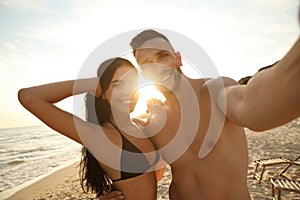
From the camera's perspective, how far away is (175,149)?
6.45ft

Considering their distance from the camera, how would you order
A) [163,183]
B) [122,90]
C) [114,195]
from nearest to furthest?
[114,195]
[122,90]
[163,183]

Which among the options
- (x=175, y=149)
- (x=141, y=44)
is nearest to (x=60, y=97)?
(x=141, y=44)

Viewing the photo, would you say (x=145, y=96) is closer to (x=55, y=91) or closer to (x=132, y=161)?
(x=132, y=161)

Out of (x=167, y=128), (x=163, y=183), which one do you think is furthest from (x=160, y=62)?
(x=163, y=183)

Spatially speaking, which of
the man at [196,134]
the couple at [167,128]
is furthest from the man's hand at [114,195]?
the man at [196,134]

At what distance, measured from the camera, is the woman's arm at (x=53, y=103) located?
1778 millimetres

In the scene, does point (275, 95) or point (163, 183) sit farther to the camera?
point (163, 183)

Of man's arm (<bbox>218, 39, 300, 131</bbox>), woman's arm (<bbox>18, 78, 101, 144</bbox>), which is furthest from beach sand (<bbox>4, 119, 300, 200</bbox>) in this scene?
man's arm (<bbox>218, 39, 300, 131</bbox>)

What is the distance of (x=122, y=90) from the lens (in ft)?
7.45

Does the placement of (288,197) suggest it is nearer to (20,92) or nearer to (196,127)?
(196,127)

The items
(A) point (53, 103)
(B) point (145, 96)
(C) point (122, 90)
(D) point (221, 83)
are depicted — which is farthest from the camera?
(B) point (145, 96)

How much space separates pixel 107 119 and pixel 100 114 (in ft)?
0.26

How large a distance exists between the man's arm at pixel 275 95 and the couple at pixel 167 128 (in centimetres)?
65

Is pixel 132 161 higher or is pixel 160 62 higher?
pixel 160 62
